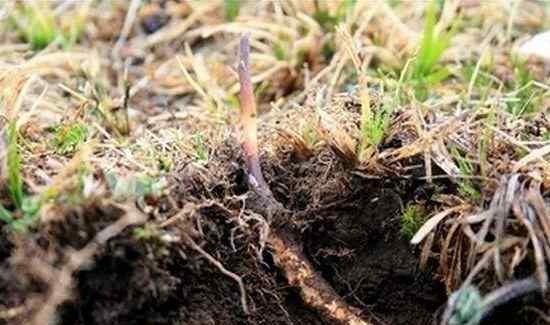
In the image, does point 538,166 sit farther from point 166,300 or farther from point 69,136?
point 69,136

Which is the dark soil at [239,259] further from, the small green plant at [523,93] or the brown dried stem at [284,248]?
the small green plant at [523,93]

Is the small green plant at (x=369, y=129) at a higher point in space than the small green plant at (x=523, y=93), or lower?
higher

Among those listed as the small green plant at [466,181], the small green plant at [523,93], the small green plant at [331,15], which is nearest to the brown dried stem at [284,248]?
the small green plant at [466,181]

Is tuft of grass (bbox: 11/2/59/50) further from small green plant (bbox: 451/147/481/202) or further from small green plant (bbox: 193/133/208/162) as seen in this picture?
small green plant (bbox: 451/147/481/202)

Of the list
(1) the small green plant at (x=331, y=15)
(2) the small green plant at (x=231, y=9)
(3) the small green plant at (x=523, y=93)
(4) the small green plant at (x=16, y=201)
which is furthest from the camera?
(2) the small green plant at (x=231, y=9)

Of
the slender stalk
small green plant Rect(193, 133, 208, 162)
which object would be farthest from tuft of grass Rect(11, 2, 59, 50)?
the slender stalk

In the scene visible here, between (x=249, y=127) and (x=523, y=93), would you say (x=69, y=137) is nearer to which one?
(x=249, y=127)

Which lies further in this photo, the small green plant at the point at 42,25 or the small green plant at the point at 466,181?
the small green plant at the point at 42,25

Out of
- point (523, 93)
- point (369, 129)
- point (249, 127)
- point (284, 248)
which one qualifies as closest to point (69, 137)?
point (249, 127)
